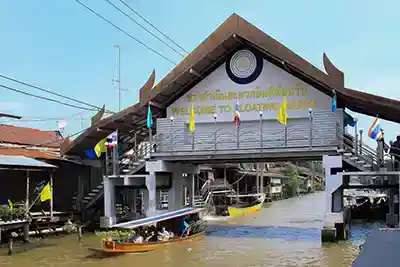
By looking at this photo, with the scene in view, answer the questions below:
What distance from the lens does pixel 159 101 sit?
23.9 m

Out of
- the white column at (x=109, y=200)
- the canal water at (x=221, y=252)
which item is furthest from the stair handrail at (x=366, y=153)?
the white column at (x=109, y=200)

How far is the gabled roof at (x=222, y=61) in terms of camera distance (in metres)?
20.2

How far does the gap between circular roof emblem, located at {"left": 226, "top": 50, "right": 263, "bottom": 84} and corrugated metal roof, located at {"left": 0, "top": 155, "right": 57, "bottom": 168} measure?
9.27 m

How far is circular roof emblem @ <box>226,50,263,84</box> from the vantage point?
22.9 m

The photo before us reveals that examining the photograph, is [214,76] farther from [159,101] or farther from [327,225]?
[327,225]

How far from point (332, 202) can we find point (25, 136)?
57.0 ft

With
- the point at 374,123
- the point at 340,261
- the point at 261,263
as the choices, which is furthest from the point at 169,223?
the point at 374,123

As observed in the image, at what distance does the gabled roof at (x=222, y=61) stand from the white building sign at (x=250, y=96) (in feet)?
1.14

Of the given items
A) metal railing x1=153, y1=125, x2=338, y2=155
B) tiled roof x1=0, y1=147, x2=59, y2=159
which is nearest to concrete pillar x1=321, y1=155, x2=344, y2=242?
metal railing x1=153, y1=125, x2=338, y2=155

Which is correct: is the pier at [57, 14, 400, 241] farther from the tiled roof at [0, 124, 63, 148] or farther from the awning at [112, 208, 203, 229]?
the tiled roof at [0, 124, 63, 148]

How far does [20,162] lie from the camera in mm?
20734

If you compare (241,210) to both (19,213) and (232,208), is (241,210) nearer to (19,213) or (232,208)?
(232,208)

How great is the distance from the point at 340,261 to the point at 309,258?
1112 mm

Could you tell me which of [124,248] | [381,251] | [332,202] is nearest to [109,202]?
[124,248]
